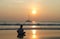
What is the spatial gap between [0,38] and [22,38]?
5.58 ft

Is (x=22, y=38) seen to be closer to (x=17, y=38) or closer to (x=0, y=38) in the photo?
(x=17, y=38)

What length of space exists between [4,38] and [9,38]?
0.38 metres

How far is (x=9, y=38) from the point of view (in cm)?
1345

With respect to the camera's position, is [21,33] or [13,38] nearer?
[13,38]

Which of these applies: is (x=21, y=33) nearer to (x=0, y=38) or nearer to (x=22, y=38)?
(x=22, y=38)

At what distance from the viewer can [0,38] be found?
13.4m

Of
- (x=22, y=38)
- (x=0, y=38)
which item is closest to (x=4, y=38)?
(x=0, y=38)

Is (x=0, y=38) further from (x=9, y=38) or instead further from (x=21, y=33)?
(x=21, y=33)

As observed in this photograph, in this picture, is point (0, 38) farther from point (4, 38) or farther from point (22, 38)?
point (22, 38)

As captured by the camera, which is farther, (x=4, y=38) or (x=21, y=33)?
(x=21, y=33)

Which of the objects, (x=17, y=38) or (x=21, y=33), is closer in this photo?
(x=17, y=38)

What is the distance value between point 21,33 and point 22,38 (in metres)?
0.97

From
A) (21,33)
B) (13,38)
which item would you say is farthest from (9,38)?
(21,33)

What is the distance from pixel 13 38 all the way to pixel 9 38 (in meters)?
0.30
